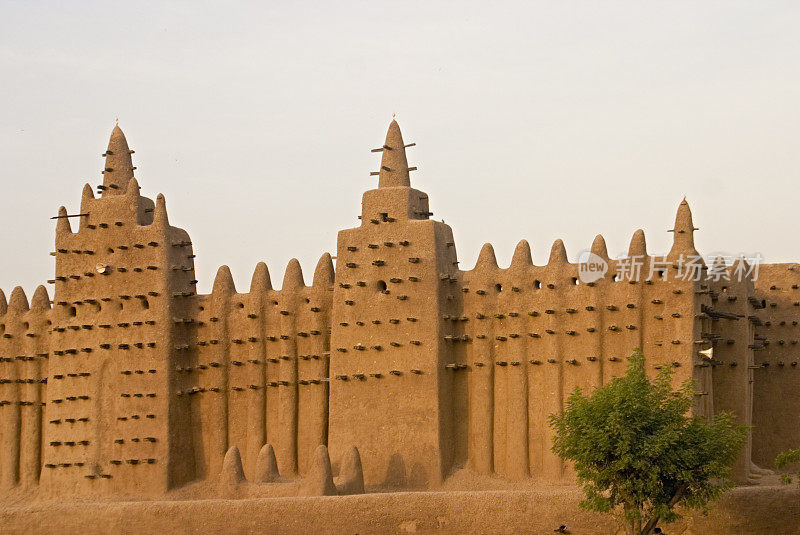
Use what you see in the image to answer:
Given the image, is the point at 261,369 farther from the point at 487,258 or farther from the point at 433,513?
the point at 433,513

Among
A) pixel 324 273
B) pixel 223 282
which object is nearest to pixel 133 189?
pixel 223 282

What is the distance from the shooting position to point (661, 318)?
110 ft

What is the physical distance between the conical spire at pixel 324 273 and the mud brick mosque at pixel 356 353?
7cm

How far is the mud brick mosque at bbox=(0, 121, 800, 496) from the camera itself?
113 ft

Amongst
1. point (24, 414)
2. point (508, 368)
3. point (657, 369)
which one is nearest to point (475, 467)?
point (508, 368)

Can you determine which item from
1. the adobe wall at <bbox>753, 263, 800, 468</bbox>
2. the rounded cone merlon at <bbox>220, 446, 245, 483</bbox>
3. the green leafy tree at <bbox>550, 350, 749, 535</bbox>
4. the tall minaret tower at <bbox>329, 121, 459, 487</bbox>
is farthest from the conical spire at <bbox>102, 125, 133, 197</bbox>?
the adobe wall at <bbox>753, 263, 800, 468</bbox>

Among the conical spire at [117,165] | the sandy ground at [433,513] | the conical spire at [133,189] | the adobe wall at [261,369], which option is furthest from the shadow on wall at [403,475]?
the conical spire at [117,165]

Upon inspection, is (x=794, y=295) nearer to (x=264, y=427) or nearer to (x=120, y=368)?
(x=264, y=427)

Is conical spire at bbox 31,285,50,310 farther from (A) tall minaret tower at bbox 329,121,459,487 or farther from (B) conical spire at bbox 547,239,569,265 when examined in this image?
(B) conical spire at bbox 547,239,569,265

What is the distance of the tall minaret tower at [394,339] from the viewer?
115 ft

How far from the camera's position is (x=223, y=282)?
38.5 metres

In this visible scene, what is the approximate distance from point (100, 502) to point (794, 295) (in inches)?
730

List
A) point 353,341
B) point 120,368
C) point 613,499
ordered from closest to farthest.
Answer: point 613,499 < point 353,341 < point 120,368

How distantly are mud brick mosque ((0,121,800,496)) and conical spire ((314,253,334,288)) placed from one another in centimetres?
7
